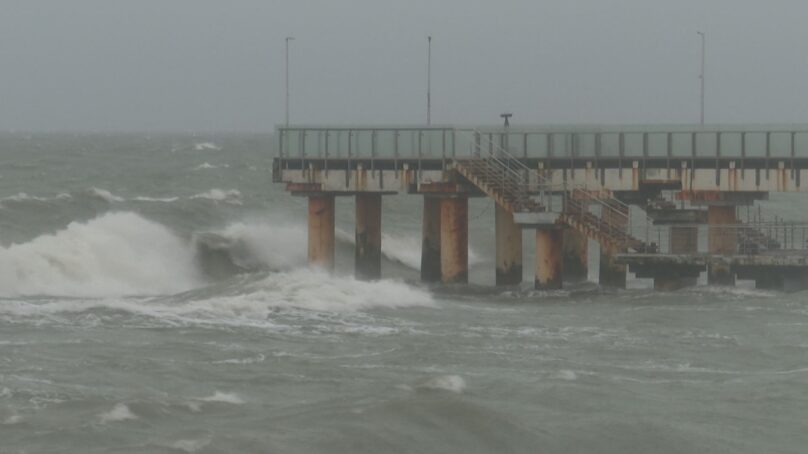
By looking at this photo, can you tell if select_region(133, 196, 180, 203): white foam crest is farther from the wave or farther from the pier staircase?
the pier staircase

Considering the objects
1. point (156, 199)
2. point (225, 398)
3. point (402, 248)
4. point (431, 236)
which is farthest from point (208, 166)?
point (225, 398)

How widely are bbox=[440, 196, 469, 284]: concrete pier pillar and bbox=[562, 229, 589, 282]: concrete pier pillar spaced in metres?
3.69

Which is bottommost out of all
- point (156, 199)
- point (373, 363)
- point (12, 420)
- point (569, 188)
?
point (12, 420)

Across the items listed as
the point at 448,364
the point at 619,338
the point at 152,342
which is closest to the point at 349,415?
the point at 448,364

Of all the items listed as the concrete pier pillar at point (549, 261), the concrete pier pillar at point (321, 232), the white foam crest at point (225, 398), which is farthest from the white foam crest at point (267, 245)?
the white foam crest at point (225, 398)

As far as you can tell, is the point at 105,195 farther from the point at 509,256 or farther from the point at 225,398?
the point at 225,398

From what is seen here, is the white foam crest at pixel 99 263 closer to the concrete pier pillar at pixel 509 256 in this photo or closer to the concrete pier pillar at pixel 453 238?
the concrete pier pillar at pixel 453 238

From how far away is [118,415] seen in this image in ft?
96.2

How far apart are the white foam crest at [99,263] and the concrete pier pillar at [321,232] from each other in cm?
445

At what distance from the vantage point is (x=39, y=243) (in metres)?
60.9

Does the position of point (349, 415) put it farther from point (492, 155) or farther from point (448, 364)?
point (492, 155)

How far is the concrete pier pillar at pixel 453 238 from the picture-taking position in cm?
5338

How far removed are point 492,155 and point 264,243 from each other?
53.5 ft

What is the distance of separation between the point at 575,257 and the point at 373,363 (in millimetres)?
21328
